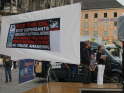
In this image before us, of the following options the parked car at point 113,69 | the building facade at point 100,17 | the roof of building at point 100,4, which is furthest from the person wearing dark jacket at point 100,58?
the roof of building at point 100,4

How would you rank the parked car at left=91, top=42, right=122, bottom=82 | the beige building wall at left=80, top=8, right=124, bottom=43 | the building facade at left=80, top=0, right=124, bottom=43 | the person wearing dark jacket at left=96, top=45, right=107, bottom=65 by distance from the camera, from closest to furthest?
1. the person wearing dark jacket at left=96, top=45, right=107, bottom=65
2. the parked car at left=91, top=42, right=122, bottom=82
3. the beige building wall at left=80, top=8, right=124, bottom=43
4. the building facade at left=80, top=0, right=124, bottom=43

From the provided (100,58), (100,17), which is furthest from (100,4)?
(100,58)

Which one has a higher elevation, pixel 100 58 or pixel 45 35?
pixel 45 35

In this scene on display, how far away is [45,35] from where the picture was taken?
6.84m

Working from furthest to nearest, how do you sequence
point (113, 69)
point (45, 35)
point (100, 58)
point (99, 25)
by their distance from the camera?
point (99, 25) < point (113, 69) < point (100, 58) < point (45, 35)

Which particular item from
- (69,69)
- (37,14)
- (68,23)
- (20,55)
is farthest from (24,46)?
(69,69)

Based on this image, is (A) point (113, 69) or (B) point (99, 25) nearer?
(A) point (113, 69)

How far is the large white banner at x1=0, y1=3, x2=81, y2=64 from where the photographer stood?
6.36 m

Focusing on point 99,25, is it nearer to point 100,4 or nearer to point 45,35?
point 100,4

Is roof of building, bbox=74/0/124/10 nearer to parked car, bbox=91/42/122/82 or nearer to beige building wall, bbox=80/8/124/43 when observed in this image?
beige building wall, bbox=80/8/124/43

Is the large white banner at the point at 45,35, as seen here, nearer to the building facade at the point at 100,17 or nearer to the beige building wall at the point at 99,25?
the beige building wall at the point at 99,25

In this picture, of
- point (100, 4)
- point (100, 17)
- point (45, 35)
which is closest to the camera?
point (45, 35)

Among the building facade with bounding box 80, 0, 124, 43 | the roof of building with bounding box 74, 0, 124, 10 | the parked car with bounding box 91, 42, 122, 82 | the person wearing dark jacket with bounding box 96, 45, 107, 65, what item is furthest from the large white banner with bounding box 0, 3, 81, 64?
the roof of building with bounding box 74, 0, 124, 10

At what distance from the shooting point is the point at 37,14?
22.9ft
